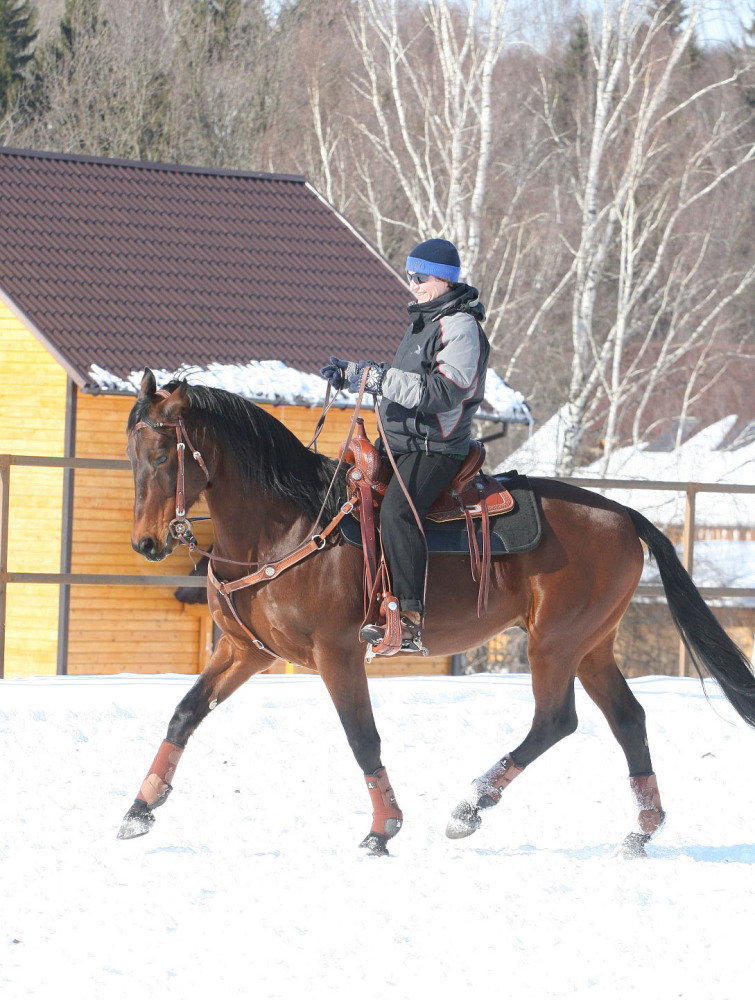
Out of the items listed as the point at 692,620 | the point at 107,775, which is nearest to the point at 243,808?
the point at 107,775

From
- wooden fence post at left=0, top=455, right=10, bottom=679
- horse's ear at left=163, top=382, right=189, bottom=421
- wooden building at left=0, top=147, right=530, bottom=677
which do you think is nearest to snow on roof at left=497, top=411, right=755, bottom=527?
wooden building at left=0, top=147, right=530, bottom=677

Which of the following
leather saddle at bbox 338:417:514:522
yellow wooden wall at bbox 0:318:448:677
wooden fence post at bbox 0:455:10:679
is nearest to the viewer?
leather saddle at bbox 338:417:514:522

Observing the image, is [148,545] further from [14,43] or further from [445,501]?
[14,43]

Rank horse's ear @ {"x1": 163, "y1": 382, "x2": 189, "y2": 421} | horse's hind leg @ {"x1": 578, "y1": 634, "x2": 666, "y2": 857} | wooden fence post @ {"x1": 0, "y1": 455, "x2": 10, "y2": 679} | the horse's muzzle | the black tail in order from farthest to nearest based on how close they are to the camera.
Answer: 1. wooden fence post @ {"x1": 0, "y1": 455, "x2": 10, "y2": 679}
2. the black tail
3. horse's hind leg @ {"x1": 578, "y1": 634, "x2": 666, "y2": 857}
4. horse's ear @ {"x1": 163, "y1": 382, "x2": 189, "y2": 421}
5. the horse's muzzle

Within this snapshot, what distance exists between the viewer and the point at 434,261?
5074 millimetres

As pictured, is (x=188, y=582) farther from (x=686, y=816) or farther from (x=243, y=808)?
(x=686, y=816)

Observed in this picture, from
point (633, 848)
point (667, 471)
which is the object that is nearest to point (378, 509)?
point (633, 848)

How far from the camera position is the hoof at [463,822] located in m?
5.08

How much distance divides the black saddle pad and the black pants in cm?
14

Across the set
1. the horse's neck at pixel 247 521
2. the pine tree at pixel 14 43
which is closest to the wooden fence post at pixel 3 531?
the horse's neck at pixel 247 521

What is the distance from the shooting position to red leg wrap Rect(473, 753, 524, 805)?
5.09 metres

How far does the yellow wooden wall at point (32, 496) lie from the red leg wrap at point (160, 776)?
28.7ft

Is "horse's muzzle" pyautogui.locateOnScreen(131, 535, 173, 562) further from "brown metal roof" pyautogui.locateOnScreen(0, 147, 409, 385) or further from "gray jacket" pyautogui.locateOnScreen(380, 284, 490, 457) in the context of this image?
"brown metal roof" pyautogui.locateOnScreen(0, 147, 409, 385)

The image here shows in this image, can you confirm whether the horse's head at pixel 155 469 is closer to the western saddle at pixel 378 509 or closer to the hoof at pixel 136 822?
the western saddle at pixel 378 509
